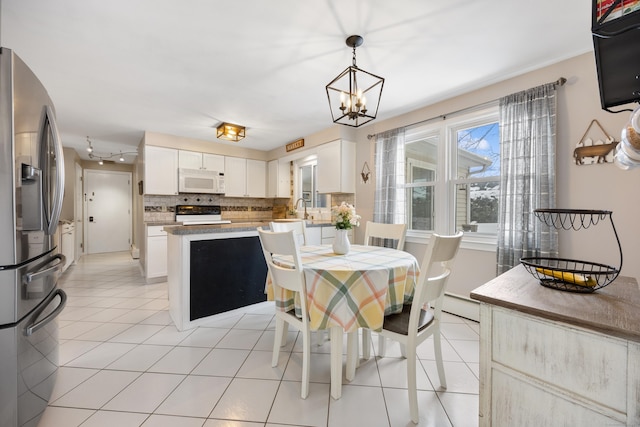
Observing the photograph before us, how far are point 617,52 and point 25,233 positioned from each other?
2.29 m

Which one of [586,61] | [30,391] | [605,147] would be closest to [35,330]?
[30,391]

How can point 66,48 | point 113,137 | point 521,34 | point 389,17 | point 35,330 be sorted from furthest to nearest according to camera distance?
point 113,137
point 66,48
point 521,34
point 389,17
point 35,330

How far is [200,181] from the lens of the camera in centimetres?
468

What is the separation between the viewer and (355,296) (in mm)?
1492

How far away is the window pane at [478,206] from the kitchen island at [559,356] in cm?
190

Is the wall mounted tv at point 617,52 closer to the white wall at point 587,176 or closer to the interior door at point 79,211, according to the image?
the white wall at point 587,176

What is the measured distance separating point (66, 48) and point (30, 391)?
7.50 feet

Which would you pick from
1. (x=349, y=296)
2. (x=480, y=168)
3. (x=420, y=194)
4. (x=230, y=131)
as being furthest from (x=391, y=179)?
(x=230, y=131)

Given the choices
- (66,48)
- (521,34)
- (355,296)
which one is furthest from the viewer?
(66,48)

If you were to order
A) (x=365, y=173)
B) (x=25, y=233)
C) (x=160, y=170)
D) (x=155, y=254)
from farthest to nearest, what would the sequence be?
(x=160, y=170) < (x=155, y=254) < (x=365, y=173) < (x=25, y=233)

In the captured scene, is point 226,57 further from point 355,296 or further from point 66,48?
point 355,296

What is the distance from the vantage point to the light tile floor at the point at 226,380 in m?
1.45

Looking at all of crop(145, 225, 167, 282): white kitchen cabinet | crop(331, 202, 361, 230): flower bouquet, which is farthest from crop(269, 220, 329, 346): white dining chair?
crop(145, 225, 167, 282): white kitchen cabinet

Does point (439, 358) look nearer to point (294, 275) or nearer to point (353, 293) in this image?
point (353, 293)
